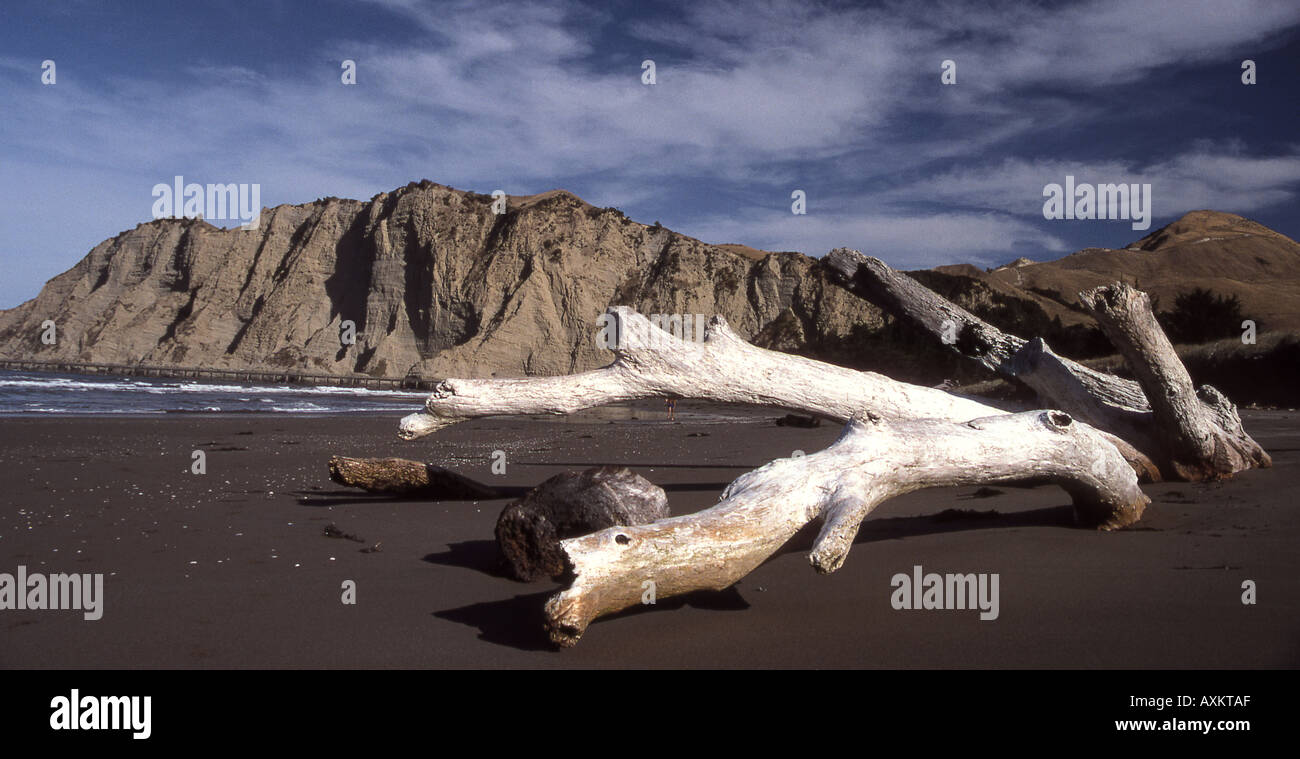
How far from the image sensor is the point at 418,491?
21.6ft

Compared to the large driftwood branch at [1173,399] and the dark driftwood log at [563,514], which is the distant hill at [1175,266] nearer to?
the large driftwood branch at [1173,399]

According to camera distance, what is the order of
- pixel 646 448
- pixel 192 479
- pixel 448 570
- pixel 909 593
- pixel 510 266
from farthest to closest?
pixel 510 266, pixel 646 448, pixel 192 479, pixel 448 570, pixel 909 593

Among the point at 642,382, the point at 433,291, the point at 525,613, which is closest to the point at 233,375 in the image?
the point at 433,291

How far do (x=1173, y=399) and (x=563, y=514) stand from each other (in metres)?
4.54

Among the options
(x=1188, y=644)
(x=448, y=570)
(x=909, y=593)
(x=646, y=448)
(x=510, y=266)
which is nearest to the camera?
(x=1188, y=644)

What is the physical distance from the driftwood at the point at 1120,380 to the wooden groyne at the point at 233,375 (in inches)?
1583

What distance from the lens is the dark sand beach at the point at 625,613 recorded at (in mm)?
2830

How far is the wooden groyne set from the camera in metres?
47.2

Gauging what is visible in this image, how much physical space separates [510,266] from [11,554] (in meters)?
49.9

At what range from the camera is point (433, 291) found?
175ft

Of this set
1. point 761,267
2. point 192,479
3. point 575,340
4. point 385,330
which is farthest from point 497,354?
point 192,479

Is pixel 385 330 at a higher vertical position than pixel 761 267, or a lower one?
lower

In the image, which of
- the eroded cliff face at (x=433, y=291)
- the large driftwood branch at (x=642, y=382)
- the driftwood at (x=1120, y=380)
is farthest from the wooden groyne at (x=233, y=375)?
the large driftwood branch at (x=642, y=382)
